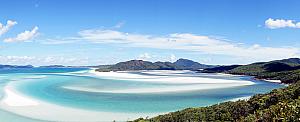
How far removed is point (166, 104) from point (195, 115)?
74.0 ft

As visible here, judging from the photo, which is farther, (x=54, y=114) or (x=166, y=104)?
(x=166, y=104)

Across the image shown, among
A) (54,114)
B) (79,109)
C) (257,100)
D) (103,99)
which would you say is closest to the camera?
(257,100)

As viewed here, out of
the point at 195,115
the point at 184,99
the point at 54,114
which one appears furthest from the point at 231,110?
the point at 184,99

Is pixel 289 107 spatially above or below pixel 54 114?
above

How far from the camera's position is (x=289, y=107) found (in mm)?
22562

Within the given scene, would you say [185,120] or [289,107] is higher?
[289,107]

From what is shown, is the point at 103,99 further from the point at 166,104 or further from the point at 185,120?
the point at 185,120

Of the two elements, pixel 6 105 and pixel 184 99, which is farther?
pixel 184 99

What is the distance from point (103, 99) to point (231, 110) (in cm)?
3319

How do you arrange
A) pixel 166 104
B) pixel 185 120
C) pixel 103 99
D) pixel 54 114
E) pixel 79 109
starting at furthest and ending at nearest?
pixel 103 99 → pixel 166 104 → pixel 79 109 → pixel 54 114 → pixel 185 120

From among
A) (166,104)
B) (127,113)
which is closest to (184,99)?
(166,104)

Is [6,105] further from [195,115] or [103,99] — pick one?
[195,115]

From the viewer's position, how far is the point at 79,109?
177 ft

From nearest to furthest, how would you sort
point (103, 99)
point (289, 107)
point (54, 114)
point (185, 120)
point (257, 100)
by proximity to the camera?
point (289, 107)
point (185, 120)
point (257, 100)
point (54, 114)
point (103, 99)
